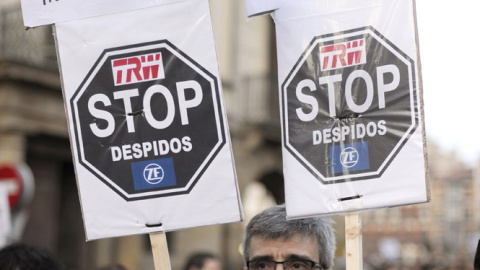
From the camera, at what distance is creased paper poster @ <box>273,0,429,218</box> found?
3771 mm

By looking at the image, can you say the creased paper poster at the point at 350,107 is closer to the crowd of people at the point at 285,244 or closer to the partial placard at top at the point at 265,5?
the partial placard at top at the point at 265,5

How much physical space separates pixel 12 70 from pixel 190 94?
32.4 feet

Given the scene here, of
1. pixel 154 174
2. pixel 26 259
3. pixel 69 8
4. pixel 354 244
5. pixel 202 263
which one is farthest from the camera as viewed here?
pixel 202 263

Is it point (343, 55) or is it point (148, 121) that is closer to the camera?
point (343, 55)

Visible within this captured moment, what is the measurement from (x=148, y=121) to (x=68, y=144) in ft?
36.4

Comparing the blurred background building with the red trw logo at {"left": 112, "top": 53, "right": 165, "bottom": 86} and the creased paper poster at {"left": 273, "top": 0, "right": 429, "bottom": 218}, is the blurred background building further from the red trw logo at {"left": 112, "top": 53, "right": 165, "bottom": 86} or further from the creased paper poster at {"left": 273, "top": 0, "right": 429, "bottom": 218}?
the creased paper poster at {"left": 273, "top": 0, "right": 429, "bottom": 218}

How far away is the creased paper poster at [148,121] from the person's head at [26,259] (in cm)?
46

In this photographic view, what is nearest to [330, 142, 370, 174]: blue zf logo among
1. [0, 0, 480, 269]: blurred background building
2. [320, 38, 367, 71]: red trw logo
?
[320, 38, 367, 71]: red trw logo

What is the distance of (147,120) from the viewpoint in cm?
410

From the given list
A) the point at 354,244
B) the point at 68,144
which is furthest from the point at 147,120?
the point at 68,144

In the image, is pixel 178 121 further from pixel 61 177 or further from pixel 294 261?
pixel 61 177

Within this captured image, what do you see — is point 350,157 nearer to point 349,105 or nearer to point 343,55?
point 349,105

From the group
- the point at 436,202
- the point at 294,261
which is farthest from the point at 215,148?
the point at 436,202

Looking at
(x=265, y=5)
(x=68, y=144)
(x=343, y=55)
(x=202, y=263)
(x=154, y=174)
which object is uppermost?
(x=265, y=5)
